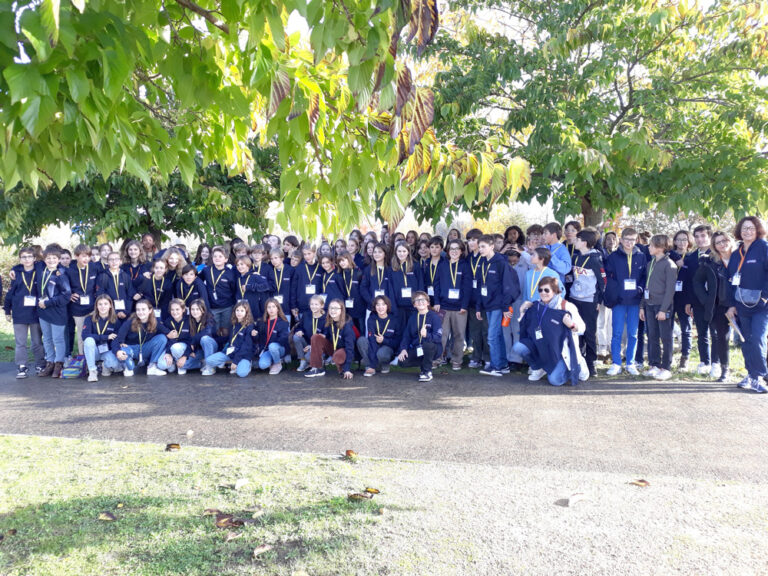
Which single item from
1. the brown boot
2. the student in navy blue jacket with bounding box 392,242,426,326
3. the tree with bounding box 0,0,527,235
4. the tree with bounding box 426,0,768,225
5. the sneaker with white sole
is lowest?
the sneaker with white sole

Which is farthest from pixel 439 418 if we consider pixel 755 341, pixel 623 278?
pixel 755 341

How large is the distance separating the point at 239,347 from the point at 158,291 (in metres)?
1.92

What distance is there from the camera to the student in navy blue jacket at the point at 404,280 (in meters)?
9.42

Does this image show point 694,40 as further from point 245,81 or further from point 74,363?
point 74,363

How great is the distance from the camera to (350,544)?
3.45 metres

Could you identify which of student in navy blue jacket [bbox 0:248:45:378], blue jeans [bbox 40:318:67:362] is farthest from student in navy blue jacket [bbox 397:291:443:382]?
student in navy blue jacket [bbox 0:248:45:378]

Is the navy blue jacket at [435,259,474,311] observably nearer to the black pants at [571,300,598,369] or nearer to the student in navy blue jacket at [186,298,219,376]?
the black pants at [571,300,598,369]

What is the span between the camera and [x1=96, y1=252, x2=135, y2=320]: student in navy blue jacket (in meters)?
9.45

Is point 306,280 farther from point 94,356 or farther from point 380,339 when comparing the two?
point 94,356

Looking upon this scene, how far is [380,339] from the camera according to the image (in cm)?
886

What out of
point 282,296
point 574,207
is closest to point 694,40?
point 574,207

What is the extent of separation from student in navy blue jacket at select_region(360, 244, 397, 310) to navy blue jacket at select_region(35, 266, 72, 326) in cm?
463

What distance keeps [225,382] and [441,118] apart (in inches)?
231

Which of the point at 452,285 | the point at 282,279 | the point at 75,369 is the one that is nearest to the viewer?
the point at 75,369
